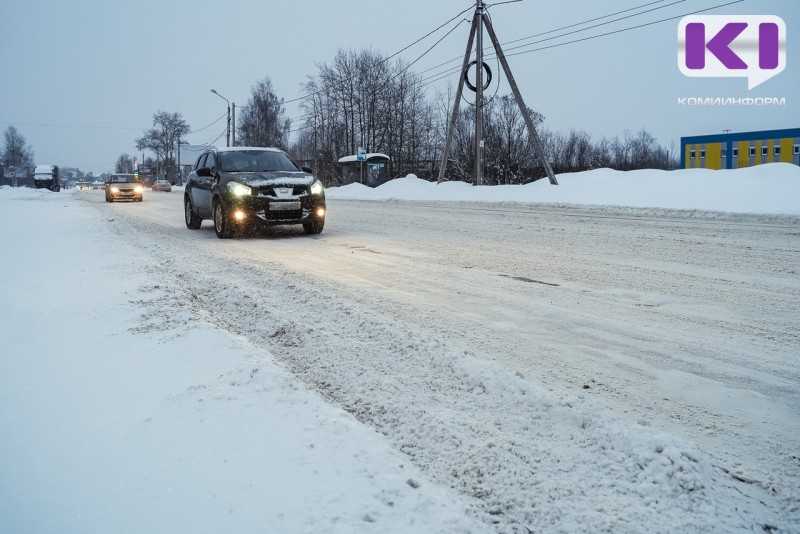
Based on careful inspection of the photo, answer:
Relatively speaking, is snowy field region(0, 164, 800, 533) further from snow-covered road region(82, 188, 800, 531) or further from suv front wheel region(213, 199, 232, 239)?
suv front wheel region(213, 199, 232, 239)

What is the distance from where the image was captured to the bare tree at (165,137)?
112188 mm

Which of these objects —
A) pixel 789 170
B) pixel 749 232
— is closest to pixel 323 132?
pixel 789 170

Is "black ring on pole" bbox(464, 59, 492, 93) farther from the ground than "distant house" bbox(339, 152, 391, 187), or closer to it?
farther from the ground

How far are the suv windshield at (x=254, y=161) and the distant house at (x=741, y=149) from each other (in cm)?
7324

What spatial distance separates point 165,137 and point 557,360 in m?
121

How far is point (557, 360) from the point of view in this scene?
3.62 m

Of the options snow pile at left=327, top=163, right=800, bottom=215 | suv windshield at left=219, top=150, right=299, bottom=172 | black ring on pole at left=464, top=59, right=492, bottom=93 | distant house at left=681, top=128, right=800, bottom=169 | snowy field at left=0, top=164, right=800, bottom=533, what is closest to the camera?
snowy field at left=0, top=164, right=800, bottom=533

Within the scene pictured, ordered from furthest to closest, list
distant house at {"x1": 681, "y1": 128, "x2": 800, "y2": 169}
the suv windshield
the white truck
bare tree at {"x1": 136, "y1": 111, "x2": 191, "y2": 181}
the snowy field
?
bare tree at {"x1": 136, "y1": 111, "x2": 191, "y2": 181}
distant house at {"x1": 681, "y1": 128, "x2": 800, "y2": 169}
the white truck
the suv windshield
the snowy field

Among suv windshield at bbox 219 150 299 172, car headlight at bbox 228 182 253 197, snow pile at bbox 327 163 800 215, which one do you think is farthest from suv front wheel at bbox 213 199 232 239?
snow pile at bbox 327 163 800 215

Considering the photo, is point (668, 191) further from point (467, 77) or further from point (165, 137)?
point (165, 137)

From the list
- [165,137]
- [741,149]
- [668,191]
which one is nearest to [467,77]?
[668,191]

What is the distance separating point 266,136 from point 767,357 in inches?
3049

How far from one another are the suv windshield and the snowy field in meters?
4.73

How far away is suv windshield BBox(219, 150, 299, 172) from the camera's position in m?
11.4
